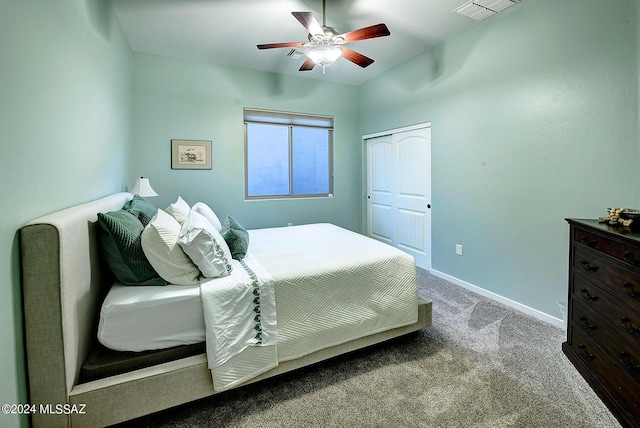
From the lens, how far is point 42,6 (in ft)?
4.71

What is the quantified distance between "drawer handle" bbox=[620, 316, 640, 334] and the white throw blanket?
175cm

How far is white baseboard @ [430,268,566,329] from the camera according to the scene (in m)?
2.53

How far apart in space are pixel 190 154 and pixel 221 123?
0.61 m

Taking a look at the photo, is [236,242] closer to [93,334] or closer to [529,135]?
[93,334]

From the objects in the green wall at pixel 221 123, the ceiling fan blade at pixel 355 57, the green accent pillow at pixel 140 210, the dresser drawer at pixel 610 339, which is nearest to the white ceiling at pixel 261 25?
the green wall at pixel 221 123

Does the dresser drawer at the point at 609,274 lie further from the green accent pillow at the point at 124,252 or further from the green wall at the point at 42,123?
the green wall at the point at 42,123

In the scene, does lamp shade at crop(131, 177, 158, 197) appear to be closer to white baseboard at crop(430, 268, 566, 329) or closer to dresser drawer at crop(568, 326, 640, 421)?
white baseboard at crop(430, 268, 566, 329)

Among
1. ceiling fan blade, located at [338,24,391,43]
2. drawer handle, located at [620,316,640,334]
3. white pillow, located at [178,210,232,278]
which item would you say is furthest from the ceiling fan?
drawer handle, located at [620,316,640,334]

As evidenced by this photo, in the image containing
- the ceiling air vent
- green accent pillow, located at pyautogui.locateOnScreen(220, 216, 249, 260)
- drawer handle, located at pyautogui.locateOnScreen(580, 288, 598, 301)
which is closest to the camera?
drawer handle, located at pyautogui.locateOnScreen(580, 288, 598, 301)

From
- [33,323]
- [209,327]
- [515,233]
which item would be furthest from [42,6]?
[515,233]

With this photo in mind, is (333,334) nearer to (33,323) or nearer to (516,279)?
(33,323)

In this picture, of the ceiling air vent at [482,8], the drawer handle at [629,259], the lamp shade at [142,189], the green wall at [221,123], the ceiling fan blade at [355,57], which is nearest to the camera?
the drawer handle at [629,259]

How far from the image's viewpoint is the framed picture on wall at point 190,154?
159 inches

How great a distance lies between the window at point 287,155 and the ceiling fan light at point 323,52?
195 cm
